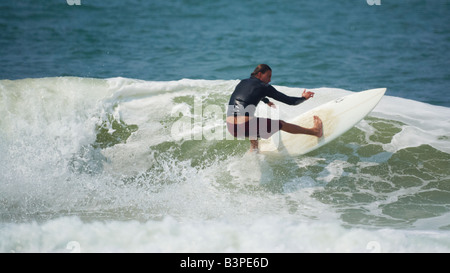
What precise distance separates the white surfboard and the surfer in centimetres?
39

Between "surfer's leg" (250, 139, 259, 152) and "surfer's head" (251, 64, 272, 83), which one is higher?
"surfer's head" (251, 64, 272, 83)

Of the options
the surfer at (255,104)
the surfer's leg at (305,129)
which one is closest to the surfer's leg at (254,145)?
the surfer at (255,104)

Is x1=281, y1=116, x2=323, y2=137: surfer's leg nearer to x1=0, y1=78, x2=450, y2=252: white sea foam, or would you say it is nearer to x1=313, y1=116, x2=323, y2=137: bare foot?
x1=313, y1=116, x2=323, y2=137: bare foot

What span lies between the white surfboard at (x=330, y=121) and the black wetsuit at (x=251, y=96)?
0.76 m

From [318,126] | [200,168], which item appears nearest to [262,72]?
[318,126]

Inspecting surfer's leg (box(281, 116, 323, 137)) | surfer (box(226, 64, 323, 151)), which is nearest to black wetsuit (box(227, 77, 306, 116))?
surfer (box(226, 64, 323, 151))

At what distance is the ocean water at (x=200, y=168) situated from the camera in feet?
15.9

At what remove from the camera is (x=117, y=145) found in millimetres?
7344

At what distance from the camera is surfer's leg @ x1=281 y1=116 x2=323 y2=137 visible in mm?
6270

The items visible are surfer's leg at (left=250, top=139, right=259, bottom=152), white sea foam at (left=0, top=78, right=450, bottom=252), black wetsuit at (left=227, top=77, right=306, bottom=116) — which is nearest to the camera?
white sea foam at (left=0, top=78, right=450, bottom=252)

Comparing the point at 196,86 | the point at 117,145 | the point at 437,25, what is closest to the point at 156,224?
the point at 117,145

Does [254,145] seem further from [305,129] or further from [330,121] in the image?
[330,121]
